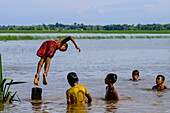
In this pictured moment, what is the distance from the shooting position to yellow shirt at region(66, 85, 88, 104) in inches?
444

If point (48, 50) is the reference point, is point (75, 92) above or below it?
below

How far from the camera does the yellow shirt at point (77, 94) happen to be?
11.3 meters

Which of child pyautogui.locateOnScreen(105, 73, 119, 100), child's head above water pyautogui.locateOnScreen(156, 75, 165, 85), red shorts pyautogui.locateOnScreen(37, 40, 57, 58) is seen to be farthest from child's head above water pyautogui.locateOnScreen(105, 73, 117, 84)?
child's head above water pyautogui.locateOnScreen(156, 75, 165, 85)

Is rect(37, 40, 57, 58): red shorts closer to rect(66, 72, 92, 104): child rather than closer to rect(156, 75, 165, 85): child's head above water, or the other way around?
rect(66, 72, 92, 104): child

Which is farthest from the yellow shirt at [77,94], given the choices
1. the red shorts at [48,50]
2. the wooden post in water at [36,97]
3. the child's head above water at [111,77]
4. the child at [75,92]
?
the wooden post in water at [36,97]

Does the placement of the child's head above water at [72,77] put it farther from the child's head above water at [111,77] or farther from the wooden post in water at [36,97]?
the wooden post in water at [36,97]

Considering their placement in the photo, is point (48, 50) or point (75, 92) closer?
point (75, 92)

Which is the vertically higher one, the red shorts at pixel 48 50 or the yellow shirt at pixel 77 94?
the red shorts at pixel 48 50

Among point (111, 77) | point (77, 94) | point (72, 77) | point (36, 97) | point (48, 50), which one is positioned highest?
point (48, 50)

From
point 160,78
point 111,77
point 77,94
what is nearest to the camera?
point 77,94

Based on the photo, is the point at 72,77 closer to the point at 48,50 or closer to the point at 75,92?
the point at 75,92

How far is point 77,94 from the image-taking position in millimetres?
11406

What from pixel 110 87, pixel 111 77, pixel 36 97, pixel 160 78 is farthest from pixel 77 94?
pixel 160 78

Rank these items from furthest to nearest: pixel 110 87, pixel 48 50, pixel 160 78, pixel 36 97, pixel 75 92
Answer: pixel 160 78 < pixel 36 97 < pixel 110 87 < pixel 48 50 < pixel 75 92
